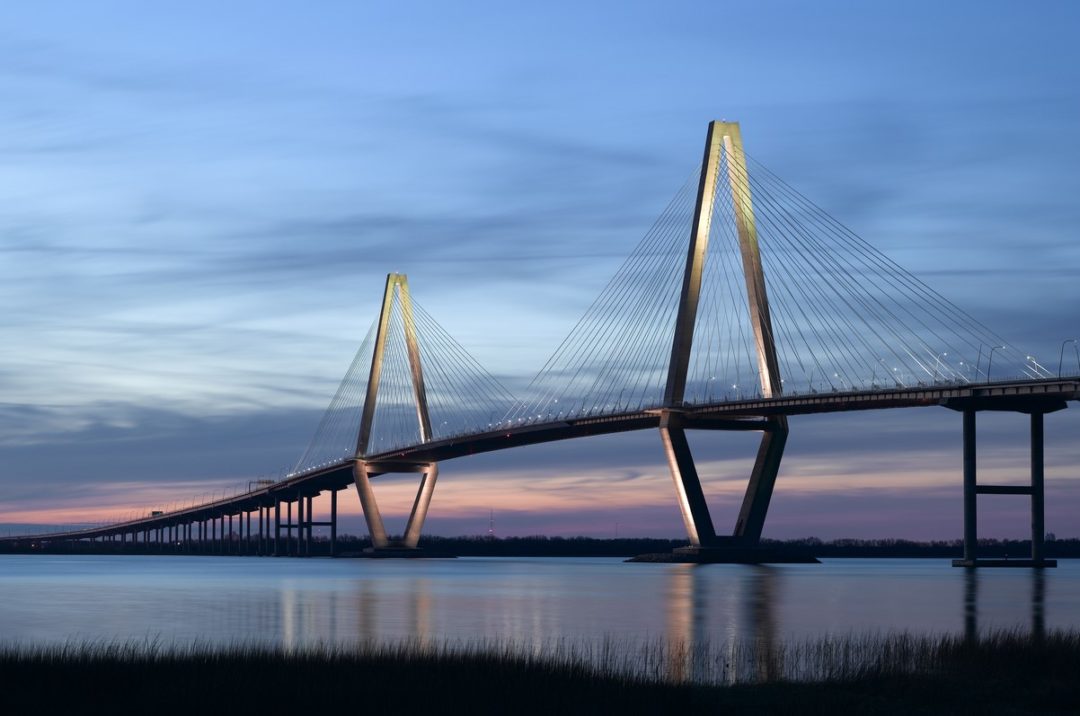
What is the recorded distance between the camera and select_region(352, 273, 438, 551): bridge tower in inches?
4820

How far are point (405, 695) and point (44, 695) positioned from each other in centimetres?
501

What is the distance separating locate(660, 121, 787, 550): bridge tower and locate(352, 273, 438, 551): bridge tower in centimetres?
3670

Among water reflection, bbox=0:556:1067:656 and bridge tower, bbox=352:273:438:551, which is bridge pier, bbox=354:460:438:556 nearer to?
bridge tower, bbox=352:273:438:551

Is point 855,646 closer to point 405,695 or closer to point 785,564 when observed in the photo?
point 405,695

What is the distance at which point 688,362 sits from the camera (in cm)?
8325

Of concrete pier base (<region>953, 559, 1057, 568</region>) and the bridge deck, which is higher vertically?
the bridge deck

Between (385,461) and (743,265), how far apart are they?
167 feet

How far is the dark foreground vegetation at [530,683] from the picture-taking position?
830 inches

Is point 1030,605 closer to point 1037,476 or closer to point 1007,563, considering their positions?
point 1037,476

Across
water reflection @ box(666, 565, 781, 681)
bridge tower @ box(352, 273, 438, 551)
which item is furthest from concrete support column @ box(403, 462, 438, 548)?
water reflection @ box(666, 565, 781, 681)

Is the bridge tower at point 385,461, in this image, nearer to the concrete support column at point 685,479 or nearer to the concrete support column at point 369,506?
the concrete support column at point 369,506

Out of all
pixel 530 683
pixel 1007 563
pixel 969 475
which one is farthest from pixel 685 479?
pixel 530 683

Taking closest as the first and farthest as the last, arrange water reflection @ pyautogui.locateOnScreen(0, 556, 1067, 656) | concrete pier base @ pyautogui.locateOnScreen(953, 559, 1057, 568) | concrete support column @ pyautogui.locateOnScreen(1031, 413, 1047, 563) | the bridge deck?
water reflection @ pyautogui.locateOnScreen(0, 556, 1067, 656)
the bridge deck
concrete support column @ pyautogui.locateOnScreen(1031, 413, 1047, 563)
concrete pier base @ pyautogui.locateOnScreen(953, 559, 1057, 568)

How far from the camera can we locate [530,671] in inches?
947
